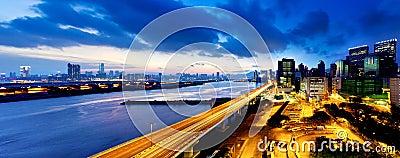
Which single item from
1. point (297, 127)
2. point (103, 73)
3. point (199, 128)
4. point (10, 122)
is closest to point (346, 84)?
point (297, 127)

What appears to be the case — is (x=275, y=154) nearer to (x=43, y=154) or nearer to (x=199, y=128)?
(x=199, y=128)

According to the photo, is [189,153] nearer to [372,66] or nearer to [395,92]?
[395,92]

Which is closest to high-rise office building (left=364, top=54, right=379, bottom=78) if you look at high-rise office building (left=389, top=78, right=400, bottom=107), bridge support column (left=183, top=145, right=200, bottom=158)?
high-rise office building (left=389, top=78, right=400, bottom=107)

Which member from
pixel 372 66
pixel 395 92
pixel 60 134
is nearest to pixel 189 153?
pixel 60 134

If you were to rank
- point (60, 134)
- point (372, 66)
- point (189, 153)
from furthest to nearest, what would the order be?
1. point (372, 66)
2. point (60, 134)
3. point (189, 153)

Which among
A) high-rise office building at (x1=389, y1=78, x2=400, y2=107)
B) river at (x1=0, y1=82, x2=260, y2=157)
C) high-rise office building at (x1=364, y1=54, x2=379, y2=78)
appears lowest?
river at (x1=0, y1=82, x2=260, y2=157)

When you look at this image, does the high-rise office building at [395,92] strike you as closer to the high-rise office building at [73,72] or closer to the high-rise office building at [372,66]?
the high-rise office building at [372,66]

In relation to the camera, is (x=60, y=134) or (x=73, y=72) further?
(x=73, y=72)

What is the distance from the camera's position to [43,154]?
6.21 m

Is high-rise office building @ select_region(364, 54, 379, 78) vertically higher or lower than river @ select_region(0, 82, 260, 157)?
higher

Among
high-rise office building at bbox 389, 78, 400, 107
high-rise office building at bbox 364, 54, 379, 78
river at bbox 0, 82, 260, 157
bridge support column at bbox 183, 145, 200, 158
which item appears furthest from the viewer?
high-rise office building at bbox 364, 54, 379, 78

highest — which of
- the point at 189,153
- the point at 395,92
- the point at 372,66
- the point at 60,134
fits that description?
the point at 372,66

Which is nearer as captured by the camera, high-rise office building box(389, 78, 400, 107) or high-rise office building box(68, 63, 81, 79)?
high-rise office building box(389, 78, 400, 107)

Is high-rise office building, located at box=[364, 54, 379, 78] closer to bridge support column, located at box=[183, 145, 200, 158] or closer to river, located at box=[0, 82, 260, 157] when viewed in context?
river, located at box=[0, 82, 260, 157]
